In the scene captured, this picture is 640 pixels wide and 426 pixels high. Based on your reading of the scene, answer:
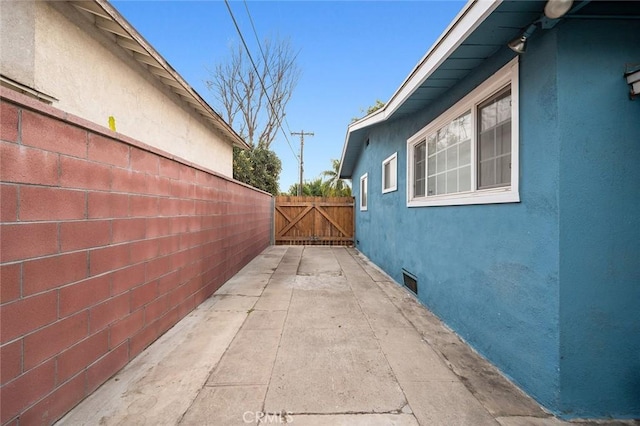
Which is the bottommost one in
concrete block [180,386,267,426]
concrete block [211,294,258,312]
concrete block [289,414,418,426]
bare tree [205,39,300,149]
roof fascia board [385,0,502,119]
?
concrete block [289,414,418,426]

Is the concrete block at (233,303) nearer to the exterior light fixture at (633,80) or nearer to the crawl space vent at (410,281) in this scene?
the crawl space vent at (410,281)

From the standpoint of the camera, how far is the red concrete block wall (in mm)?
1410

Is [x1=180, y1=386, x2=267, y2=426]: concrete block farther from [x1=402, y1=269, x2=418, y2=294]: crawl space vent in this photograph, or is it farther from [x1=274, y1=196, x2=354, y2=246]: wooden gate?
[x1=274, y1=196, x2=354, y2=246]: wooden gate

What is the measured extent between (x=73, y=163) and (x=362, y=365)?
2.76 m

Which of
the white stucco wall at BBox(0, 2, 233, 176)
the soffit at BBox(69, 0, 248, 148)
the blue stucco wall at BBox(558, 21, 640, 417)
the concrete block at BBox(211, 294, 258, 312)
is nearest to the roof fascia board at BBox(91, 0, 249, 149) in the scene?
the soffit at BBox(69, 0, 248, 148)

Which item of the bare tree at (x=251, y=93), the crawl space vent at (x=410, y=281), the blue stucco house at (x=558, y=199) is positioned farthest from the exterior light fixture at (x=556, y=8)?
the bare tree at (x=251, y=93)

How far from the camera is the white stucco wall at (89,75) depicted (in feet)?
8.50

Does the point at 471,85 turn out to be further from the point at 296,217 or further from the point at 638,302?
the point at 296,217

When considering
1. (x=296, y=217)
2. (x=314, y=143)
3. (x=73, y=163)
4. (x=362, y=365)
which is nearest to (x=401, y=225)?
(x=362, y=365)

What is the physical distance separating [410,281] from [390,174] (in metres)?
2.69

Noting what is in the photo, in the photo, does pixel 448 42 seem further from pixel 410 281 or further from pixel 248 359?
pixel 248 359

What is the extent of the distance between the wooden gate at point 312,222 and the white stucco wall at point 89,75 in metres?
5.78

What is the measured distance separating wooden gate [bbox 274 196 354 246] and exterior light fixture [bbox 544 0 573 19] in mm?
9078

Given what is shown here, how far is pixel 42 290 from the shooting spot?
5.08ft
